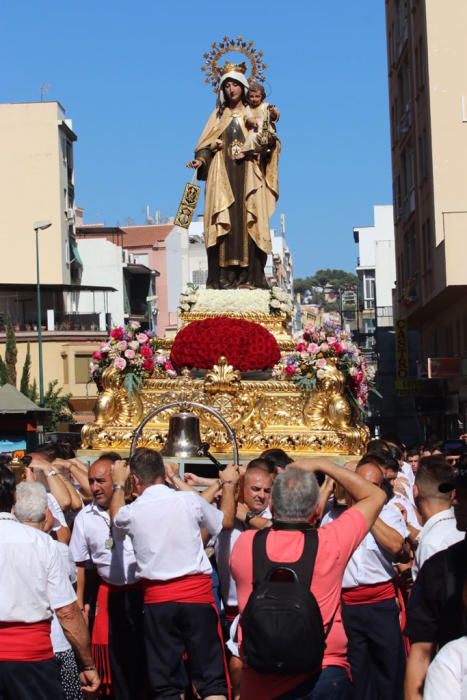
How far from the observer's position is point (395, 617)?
28.1ft

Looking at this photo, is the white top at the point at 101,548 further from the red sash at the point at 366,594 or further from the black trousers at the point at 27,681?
the black trousers at the point at 27,681

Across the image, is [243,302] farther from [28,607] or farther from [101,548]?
[28,607]

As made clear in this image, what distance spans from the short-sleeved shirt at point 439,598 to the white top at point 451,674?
0.86m

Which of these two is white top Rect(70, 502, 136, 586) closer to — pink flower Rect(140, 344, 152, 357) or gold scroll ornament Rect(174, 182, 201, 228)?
pink flower Rect(140, 344, 152, 357)

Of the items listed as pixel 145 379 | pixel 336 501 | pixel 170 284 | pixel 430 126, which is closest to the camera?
pixel 336 501

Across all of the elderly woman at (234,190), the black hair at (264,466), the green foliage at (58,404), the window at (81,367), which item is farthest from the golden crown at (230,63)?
the window at (81,367)

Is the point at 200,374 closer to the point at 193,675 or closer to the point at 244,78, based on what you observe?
the point at 244,78

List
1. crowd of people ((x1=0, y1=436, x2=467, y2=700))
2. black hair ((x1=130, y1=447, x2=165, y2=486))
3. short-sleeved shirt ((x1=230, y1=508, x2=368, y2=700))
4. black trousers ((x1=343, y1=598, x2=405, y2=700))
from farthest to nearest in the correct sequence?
black trousers ((x1=343, y1=598, x2=405, y2=700)) < black hair ((x1=130, y1=447, x2=165, y2=486)) < short-sleeved shirt ((x1=230, y1=508, x2=368, y2=700)) < crowd of people ((x1=0, y1=436, x2=467, y2=700))

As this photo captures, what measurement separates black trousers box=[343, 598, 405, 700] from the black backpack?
8.52ft

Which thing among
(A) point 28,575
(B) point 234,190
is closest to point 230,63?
(B) point 234,190

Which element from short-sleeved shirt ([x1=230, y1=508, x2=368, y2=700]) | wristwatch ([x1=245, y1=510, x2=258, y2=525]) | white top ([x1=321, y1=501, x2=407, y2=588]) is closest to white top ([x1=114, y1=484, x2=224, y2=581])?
wristwatch ([x1=245, y1=510, x2=258, y2=525])

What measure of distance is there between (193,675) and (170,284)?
76490 mm

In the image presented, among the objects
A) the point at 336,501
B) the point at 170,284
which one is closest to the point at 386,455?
the point at 336,501

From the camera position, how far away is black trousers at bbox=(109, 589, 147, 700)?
29.9ft
